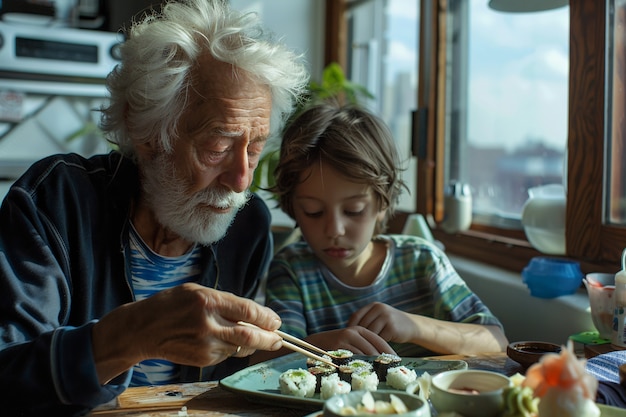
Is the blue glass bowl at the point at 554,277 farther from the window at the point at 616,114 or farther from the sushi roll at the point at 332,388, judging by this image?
the sushi roll at the point at 332,388

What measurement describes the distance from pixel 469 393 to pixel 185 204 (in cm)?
79

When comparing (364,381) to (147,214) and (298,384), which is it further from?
(147,214)

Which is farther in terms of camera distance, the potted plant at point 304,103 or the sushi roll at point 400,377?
the potted plant at point 304,103

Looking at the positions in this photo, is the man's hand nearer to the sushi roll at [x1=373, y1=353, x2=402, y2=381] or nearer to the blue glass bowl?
the sushi roll at [x1=373, y1=353, x2=402, y2=381]

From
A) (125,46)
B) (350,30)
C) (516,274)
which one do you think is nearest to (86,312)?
(125,46)

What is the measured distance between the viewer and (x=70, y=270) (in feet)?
4.34

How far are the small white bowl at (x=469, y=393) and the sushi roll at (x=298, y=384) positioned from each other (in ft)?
0.95

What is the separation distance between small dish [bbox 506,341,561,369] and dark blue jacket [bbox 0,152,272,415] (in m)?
0.67

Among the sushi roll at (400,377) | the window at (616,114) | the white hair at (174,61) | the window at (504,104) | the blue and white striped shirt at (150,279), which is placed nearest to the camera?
the sushi roll at (400,377)

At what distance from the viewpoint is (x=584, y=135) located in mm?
1732

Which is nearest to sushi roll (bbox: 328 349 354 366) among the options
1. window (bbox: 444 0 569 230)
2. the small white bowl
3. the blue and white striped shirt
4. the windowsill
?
the small white bowl

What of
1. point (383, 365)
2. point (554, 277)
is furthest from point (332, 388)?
point (554, 277)

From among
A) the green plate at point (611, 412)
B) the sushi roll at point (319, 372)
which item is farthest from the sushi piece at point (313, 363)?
the green plate at point (611, 412)

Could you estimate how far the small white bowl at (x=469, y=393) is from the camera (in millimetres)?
792
